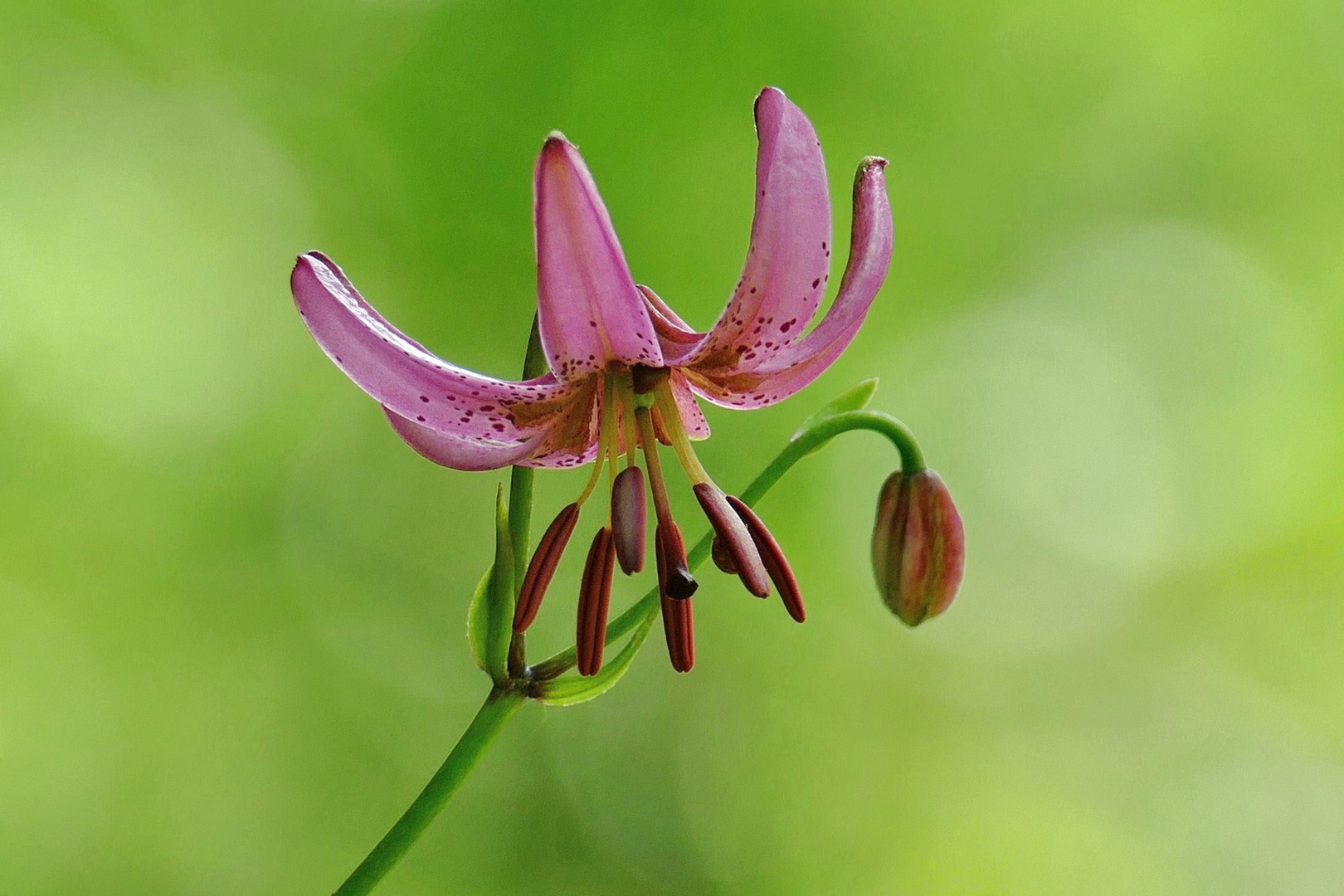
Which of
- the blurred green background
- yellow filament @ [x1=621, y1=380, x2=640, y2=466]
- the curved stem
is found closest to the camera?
the curved stem

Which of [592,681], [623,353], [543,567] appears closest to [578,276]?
[623,353]

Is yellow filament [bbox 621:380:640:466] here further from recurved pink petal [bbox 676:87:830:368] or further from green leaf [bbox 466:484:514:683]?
green leaf [bbox 466:484:514:683]

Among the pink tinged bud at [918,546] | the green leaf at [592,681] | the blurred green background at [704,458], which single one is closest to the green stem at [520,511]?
the green leaf at [592,681]

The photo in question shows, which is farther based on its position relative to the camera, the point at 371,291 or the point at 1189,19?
the point at 1189,19

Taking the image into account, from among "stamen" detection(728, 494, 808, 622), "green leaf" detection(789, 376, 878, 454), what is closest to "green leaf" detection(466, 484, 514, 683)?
"stamen" detection(728, 494, 808, 622)

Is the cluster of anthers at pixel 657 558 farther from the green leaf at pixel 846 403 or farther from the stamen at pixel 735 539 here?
the green leaf at pixel 846 403

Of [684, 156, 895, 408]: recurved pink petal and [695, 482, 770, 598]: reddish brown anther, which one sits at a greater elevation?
[684, 156, 895, 408]: recurved pink petal

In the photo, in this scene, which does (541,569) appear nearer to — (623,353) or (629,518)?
(629,518)

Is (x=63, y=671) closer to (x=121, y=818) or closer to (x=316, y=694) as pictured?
(x=121, y=818)

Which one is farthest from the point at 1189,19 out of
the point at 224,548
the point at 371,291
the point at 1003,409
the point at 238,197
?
the point at 224,548
